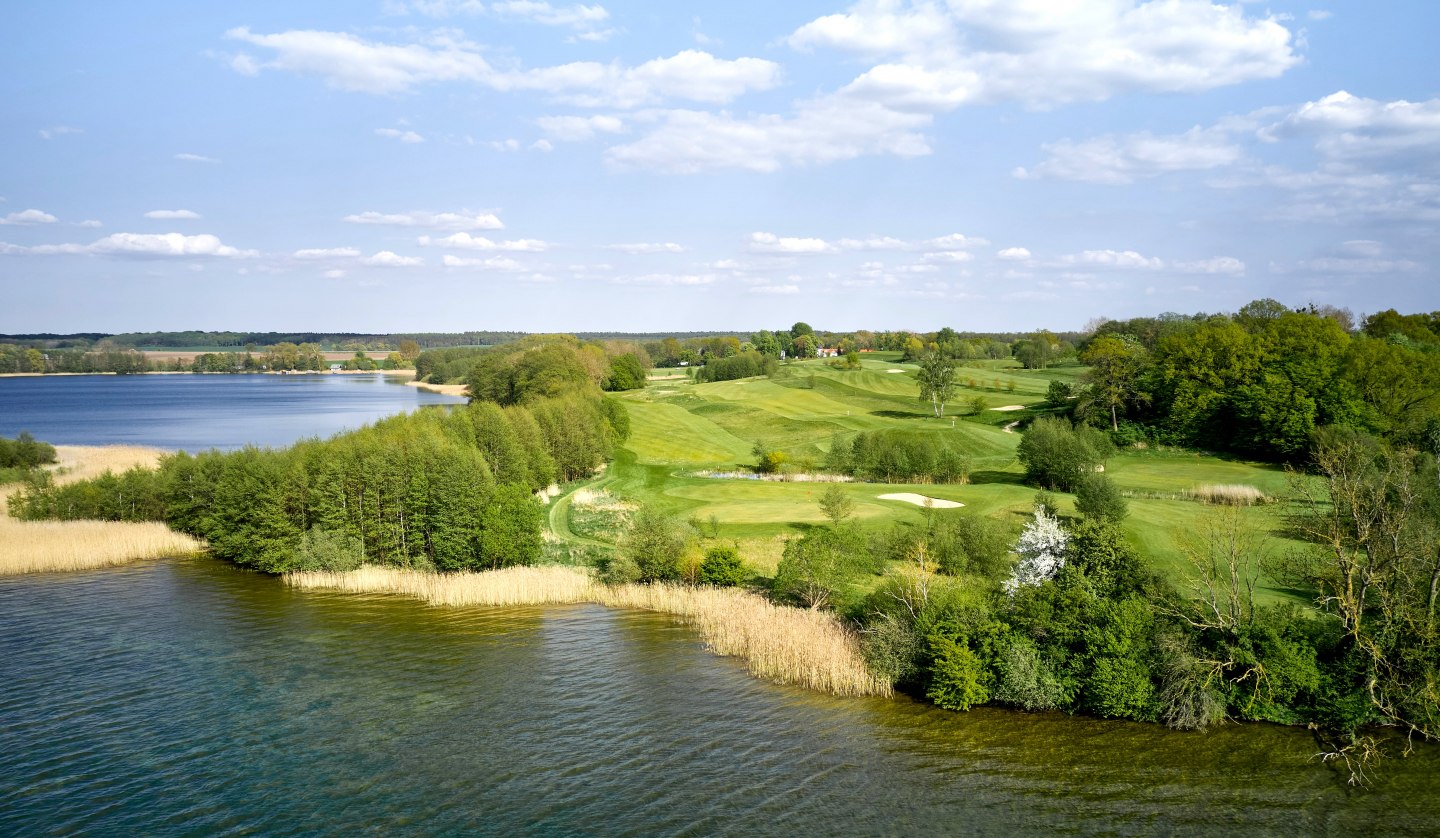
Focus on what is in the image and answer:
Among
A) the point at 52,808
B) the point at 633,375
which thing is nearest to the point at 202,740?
the point at 52,808

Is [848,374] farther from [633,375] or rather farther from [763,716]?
[763,716]

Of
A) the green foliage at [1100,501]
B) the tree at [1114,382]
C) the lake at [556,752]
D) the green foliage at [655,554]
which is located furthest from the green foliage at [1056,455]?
the lake at [556,752]

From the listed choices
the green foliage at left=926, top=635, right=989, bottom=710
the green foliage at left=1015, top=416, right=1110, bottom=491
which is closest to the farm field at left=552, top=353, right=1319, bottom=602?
the green foliage at left=1015, top=416, right=1110, bottom=491

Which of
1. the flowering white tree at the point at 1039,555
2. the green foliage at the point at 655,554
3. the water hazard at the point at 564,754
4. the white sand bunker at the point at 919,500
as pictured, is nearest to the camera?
the water hazard at the point at 564,754

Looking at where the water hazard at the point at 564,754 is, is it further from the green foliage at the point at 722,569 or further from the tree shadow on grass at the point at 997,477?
the tree shadow on grass at the point at 997,477

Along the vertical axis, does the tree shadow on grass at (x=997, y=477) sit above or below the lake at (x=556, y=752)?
above

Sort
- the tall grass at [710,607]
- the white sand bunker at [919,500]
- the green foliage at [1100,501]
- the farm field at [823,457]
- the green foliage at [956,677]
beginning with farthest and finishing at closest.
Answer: the white sand bunker at [919,500] → the farm field at [823,457] → the green foliage at [1100,501] → the tall grass at [710,607] → the green foliage at [956,677]

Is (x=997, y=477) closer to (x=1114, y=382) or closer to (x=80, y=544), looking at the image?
(x=1114, y=382)
